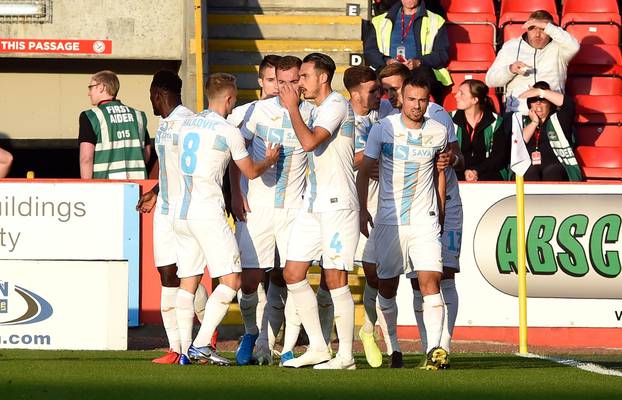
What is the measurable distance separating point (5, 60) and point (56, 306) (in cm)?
674

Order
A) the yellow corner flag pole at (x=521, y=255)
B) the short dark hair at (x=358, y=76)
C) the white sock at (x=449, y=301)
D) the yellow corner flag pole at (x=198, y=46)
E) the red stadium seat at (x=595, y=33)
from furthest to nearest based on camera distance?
the red stadium seat at (x=595, y=33), the yellow corner flag pole at (x=198, y=46), the yellow corner flag pole at (x=521, y=255), the short dark hair at (x=358, y=76), the white sock at (x=449, y=301)

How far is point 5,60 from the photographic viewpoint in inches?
734

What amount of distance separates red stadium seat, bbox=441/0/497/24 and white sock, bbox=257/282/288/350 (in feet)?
28.6

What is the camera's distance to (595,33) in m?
19.2

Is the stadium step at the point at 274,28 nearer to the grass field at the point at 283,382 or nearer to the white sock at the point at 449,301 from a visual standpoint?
the white sock at the point at 449,301

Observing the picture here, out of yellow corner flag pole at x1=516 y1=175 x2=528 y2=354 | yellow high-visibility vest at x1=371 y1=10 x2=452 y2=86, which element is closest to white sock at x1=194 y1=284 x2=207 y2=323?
yellow corner flag pole at x1=516 y1=175 x2=528 y2=354

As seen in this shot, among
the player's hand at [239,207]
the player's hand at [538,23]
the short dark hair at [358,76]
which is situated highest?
the player's hand at [538,23]

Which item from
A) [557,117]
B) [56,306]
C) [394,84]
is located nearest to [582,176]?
[557,117]

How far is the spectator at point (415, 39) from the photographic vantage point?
56.3ft

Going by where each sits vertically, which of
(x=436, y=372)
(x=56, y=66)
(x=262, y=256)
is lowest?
(x=436, y=372)

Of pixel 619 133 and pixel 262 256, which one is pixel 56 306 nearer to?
pixel 262 256

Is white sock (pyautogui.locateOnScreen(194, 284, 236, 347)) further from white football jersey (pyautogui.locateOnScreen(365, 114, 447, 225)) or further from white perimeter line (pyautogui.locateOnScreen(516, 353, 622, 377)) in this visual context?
white perimeter line (pyautogui.locateOnScreen(516, 353, 622, 377))

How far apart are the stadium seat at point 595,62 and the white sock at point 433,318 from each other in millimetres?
9445

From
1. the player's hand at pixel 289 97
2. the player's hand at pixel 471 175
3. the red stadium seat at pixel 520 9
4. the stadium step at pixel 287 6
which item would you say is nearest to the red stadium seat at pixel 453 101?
the red stadium seat at pixel 520 9
